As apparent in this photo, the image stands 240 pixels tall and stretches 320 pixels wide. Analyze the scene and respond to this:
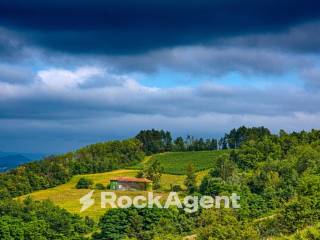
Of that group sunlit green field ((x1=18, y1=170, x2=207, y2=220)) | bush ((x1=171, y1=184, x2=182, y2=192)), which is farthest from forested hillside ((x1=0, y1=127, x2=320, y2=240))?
sunlit green field ((x1=18, y1=170, x2=207, y2=220))

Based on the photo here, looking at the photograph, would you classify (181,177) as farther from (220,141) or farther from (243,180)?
(220,141)

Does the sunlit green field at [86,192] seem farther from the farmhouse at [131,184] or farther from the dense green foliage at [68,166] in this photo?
the dense green foliage at [68,166]

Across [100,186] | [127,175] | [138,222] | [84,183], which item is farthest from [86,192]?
[138,222]

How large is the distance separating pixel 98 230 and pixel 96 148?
78.5 meters

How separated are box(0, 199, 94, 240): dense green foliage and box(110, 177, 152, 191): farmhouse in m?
23.6

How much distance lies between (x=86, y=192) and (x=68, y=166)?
26.2 meters

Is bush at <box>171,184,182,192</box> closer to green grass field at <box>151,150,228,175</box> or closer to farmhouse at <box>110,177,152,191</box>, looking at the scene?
farmhouse at <box>110,177,152,191</box>

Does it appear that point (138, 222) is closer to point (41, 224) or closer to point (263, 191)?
point (41, 224)

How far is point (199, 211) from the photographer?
7694 cm

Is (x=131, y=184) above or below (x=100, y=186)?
above

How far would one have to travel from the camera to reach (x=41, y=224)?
74.9m

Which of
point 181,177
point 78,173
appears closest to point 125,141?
point 78,173

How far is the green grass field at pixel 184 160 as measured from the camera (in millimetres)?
131587

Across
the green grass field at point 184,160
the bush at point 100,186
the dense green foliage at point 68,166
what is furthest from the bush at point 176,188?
the dense green foliage at point 68,166
